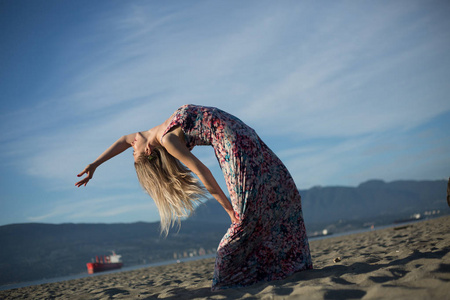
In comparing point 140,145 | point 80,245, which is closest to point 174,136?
point 140,145

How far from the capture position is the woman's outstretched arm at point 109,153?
3344 mm

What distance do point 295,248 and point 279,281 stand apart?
0.39 meters

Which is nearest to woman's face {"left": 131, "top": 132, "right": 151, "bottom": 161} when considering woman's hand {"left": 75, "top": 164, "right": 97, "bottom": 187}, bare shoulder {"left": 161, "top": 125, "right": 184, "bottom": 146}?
bare shoulder {"left": 161, "top": 125, "right": 184, "bottom": 146}

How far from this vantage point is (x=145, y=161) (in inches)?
134

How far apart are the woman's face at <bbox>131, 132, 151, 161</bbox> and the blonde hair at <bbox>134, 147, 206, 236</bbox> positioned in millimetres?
49

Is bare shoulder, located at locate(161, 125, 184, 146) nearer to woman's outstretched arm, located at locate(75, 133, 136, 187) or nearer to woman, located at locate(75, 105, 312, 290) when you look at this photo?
woman, located at locate(75, 105, 312, 290)

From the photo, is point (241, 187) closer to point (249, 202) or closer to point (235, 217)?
point (249, 202)

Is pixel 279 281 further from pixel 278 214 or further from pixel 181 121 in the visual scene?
pixel 181 121

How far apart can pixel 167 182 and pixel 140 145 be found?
18.1 inches

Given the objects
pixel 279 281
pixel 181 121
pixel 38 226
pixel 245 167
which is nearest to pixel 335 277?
pixel 279 281

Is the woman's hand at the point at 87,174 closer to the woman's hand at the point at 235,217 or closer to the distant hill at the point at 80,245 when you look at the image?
the woman's hand at the point at 235,217

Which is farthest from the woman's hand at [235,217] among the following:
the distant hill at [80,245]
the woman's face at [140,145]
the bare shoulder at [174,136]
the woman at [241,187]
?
the distant hill at [80,245]

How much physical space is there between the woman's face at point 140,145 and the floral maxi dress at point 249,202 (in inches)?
13.8

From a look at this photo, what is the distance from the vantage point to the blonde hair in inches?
133
